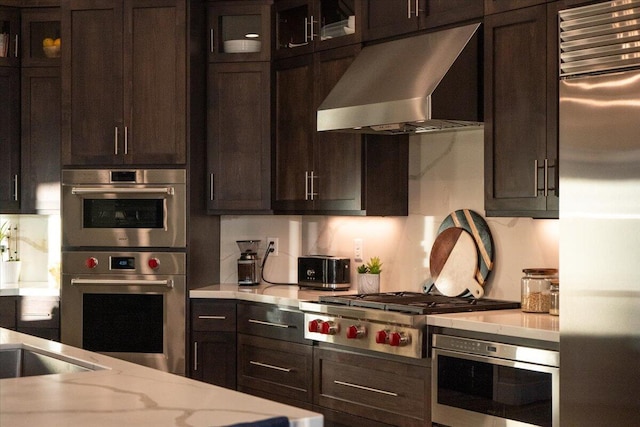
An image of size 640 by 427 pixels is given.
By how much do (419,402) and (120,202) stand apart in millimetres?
2317

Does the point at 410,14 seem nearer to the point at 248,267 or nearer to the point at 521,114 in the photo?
the point at 521,114

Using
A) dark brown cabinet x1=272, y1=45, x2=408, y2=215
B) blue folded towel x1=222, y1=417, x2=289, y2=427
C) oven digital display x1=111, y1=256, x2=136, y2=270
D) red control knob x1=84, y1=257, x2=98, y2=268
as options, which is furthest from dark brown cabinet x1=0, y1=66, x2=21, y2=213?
blue folded towel x1=222, y1=417, x2=289, y2=427

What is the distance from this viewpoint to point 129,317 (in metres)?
5.43

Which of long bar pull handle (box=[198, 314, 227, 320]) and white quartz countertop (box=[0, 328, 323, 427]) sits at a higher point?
white quartz countertop (box=[0, 328, 323, 427])

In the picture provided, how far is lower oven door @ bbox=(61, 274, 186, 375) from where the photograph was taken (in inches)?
210

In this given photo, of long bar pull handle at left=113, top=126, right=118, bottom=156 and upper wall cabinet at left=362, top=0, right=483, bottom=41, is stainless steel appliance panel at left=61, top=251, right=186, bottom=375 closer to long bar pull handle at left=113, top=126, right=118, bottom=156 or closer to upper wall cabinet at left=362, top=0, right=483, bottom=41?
long bar pull handle at left=113, top=126, right=118, bottom=156

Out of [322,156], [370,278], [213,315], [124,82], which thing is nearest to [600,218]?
[370,278]

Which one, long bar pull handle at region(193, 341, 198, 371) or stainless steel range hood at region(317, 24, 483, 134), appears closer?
stainless steel range hood at region(317, 24, 483, 134)

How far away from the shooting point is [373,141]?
4.89m

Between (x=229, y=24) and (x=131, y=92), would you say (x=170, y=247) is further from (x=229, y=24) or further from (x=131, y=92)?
(x=229, y=24)

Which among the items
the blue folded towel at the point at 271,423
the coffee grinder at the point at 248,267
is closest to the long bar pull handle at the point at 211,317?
the coffee grinder at the point at 248,267

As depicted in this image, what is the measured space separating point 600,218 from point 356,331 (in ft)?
4.64

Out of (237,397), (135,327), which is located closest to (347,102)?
(135,327)

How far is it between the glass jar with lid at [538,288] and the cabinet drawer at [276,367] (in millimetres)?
1126
